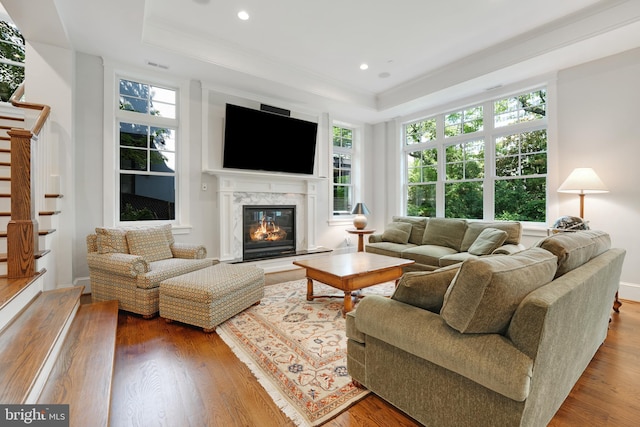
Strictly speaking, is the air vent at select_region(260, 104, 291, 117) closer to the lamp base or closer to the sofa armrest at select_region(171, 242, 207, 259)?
the lamp base

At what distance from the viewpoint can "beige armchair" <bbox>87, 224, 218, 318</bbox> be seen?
283 cm

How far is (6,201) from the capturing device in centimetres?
295

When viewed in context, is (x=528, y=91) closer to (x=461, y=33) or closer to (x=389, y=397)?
(x=461, y=33)

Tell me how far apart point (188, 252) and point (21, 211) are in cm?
152

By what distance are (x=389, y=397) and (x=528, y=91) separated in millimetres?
4728

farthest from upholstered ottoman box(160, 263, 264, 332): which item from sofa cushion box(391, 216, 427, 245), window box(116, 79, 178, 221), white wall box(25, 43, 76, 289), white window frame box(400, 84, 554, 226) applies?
white window frame box(400, 84, 554, 226)

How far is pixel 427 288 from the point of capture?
Result: 1.48m

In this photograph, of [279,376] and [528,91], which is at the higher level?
[528,91]

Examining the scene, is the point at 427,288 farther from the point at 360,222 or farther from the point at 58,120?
the point at 58,120

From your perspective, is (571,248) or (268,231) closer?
(571,248)

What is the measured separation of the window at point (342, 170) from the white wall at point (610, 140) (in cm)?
359

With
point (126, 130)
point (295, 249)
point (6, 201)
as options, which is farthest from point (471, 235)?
point (6, 201)

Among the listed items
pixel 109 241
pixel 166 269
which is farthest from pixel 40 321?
pixel 109 241

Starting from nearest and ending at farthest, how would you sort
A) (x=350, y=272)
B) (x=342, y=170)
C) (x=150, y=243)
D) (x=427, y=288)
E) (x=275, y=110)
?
(x=427, y=288), (x=350, y=272), (x=150, y=243), (x=275, y=110), (x=342, y=170)
